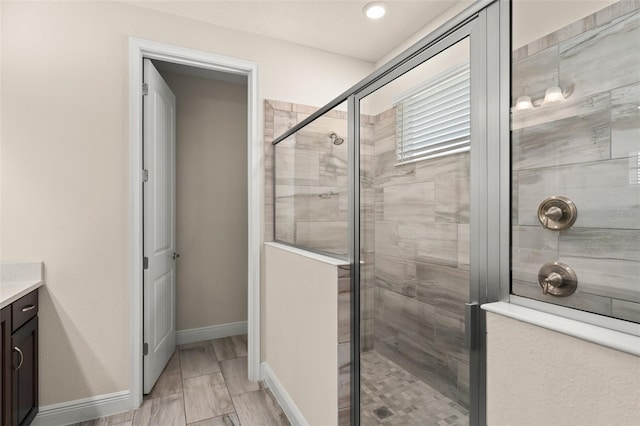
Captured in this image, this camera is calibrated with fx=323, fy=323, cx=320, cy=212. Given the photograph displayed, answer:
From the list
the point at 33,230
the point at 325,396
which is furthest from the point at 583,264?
the point at 33,230

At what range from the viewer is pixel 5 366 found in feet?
5.03

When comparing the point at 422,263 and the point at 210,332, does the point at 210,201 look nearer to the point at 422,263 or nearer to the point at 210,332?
the point at 210,332

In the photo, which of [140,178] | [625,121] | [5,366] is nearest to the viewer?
[625,121]

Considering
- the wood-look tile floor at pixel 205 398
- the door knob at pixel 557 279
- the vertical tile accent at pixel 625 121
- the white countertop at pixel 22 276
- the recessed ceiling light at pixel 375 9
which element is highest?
the recessed ceiling light at pixel 375 9

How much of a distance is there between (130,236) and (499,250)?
2110 mm

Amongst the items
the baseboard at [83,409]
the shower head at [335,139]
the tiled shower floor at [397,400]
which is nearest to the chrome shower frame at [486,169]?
the tiled shower floor at [397,400]

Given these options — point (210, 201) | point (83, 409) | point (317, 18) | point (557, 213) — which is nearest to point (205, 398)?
point (83, 409)

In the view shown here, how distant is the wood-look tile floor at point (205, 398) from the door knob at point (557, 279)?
1737 millimetres

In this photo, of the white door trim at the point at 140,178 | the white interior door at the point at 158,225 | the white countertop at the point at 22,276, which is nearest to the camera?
the white countertop at the point at 22,276

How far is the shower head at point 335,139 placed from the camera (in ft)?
5.27

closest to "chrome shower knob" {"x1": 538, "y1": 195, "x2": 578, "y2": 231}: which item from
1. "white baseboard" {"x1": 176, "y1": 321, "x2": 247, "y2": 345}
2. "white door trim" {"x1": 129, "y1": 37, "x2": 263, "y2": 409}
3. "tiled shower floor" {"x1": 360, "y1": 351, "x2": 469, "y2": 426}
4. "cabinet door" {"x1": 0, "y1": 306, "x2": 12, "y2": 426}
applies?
"tiled shower floor" {"x1": 360, "y1": 351, "x2": 469, "y2": 426}

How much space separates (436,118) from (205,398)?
223 cm

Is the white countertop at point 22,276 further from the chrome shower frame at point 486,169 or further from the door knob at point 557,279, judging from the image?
the door knob at point 557,279

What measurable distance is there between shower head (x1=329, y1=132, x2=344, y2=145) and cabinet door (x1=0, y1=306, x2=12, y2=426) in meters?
1.77
